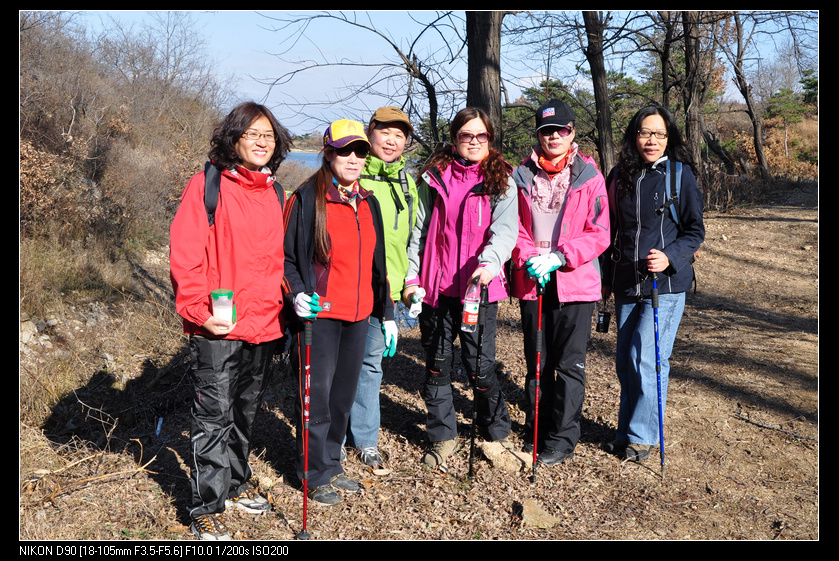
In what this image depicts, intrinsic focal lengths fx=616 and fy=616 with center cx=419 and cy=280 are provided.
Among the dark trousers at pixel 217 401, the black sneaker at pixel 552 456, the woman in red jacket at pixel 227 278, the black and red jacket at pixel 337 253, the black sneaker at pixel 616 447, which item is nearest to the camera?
the woman in red jacket at pixel 227 278

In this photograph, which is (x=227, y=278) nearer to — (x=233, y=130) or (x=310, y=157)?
(x=233, y=130)

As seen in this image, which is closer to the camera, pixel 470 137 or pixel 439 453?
pixel 470 137

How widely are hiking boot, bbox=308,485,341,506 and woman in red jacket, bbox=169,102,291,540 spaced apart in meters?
0.57

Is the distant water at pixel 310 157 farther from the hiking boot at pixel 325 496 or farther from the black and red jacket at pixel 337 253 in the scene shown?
the hiking boot at pixel 325 496

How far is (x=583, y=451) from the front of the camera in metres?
4.45

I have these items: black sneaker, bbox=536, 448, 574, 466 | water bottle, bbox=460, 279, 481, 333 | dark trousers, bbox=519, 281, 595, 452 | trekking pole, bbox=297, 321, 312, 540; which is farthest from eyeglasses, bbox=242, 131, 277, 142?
black sneaker, bbox=536, 448, 574, 466

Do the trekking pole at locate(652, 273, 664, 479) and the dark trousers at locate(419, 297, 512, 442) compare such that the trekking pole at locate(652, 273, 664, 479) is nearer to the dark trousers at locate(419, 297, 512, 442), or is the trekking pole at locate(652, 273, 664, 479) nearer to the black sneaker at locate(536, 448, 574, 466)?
the black sneaker at locate(536, 448, 574, 466)

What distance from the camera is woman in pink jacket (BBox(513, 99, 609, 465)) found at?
392 centimetres

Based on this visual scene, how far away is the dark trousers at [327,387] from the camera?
11.7ft

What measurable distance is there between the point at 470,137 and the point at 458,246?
69 centimetres

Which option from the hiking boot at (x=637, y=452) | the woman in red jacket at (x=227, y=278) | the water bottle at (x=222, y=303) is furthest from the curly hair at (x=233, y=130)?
the hiking boot at (x=637, y=452)

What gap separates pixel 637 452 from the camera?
4246 millimetres

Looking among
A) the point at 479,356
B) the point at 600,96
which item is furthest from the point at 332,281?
the point at 600,96

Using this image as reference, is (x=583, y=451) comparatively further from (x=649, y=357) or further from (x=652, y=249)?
(x=652, y=249)
